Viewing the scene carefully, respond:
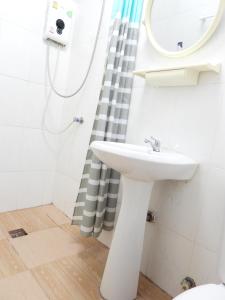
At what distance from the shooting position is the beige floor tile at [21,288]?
1.03 metres

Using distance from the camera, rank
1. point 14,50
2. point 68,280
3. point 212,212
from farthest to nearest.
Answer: point 14,50
point 68,280
point 212,212

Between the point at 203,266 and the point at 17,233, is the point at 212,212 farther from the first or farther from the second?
the point at 17,233

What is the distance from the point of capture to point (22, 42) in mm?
1607

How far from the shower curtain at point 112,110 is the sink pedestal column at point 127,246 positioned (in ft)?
0.97

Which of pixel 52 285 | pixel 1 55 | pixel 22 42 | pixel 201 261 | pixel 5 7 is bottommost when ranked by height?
pixel 52 285

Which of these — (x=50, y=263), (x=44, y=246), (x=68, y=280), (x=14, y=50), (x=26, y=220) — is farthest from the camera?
(x=26, y=220)

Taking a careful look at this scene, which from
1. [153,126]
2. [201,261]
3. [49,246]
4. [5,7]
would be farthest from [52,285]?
[5,7]

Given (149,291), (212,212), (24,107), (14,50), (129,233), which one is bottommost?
(149,291)

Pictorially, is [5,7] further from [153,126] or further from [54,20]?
[153,126]

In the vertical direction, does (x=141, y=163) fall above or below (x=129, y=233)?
above

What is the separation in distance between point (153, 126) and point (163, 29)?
0.53 metres

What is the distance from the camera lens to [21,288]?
1076 mm

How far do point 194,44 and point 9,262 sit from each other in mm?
1435

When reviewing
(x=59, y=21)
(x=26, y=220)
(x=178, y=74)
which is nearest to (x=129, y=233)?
(x=178, y=74)
